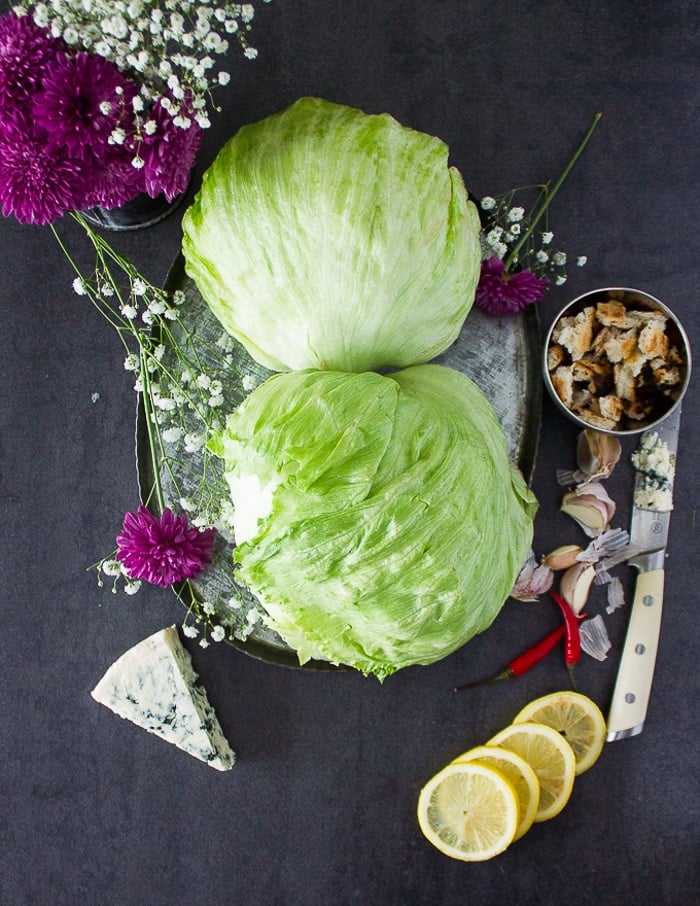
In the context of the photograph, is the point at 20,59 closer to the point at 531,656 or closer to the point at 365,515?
the point at 365,515

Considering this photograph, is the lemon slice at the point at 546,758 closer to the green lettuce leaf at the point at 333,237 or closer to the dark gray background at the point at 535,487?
the dark gray background at the point at 535,487

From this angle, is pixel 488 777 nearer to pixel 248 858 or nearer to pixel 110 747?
pixel 248 858

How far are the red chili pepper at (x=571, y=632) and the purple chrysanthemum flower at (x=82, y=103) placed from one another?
1.08 meters

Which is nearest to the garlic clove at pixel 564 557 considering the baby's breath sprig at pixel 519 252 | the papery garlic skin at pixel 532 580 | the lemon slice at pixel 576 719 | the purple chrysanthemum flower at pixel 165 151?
the papery garlic skin at pixel 532 580

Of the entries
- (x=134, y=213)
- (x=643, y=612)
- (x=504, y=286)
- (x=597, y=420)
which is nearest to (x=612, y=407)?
(x=597, y=420)

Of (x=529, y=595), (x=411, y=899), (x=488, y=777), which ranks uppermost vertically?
(x=529, y=595)

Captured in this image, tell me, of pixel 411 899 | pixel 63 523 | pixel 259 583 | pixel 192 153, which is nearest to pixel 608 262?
pixel 192 153

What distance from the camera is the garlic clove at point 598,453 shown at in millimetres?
1370

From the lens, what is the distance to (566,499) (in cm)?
141

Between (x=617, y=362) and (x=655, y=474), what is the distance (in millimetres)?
243

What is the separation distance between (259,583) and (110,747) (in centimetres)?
71

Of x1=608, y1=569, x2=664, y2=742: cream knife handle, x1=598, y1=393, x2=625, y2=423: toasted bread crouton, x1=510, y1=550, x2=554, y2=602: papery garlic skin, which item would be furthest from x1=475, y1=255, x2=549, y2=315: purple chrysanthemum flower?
x1=608, y1=569, x2=664, y2=742: cream knife handle

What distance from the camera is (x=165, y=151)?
1.02m

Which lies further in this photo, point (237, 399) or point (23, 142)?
point (237, 399)
